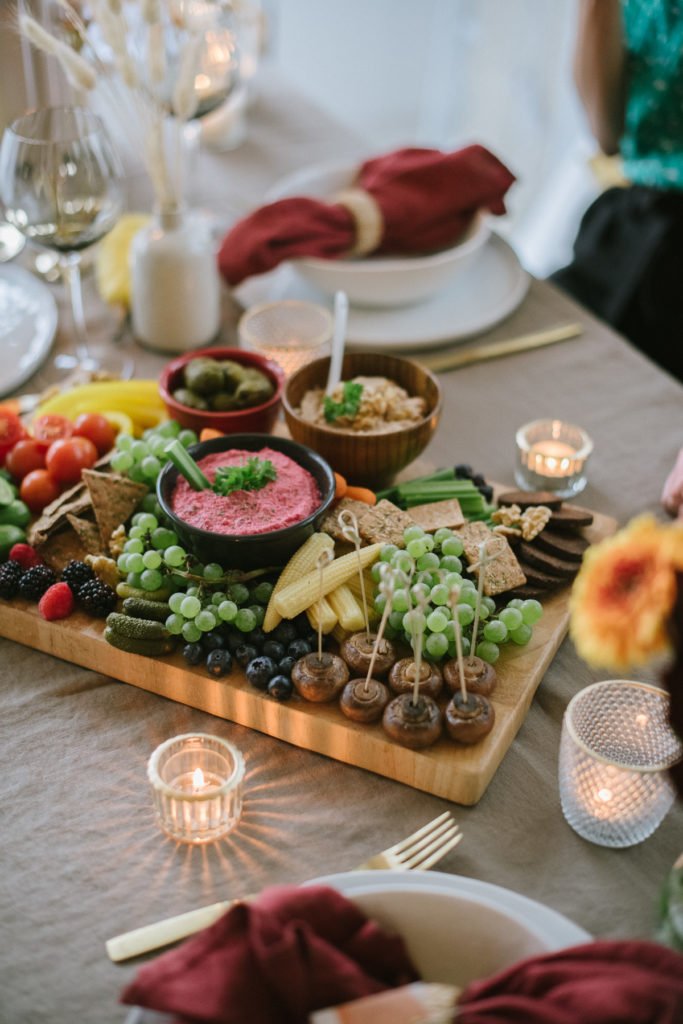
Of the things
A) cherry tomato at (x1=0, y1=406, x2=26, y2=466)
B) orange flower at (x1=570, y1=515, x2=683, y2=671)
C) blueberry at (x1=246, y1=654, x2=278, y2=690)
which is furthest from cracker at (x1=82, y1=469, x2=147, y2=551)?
orange flower at (x1=570, y1=515, x2=683, y2=671)

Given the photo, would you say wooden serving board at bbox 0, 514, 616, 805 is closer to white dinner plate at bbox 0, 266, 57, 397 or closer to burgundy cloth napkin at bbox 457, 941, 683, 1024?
burgundy cloth napkin at bbox 457, 941, 683, 1024

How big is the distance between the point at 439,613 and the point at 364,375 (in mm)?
460

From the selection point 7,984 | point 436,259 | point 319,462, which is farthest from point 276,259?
point 7,984

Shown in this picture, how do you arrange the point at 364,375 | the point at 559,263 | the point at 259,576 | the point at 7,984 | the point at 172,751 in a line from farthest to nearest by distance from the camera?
the point at 559,263 < the point at 364,375 < the point at 259,576 < the point at 172,751 < the point at 7,984

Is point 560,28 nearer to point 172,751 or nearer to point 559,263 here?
point 559,263

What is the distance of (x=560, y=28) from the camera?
3.12m

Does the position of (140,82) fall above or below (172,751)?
above

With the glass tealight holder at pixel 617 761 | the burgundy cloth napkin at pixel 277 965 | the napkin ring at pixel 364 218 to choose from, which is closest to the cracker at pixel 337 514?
the glass tealight holder at pixel 617 761

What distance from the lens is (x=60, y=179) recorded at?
4.33ft

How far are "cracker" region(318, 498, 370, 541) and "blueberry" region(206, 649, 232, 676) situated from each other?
0.61 feet

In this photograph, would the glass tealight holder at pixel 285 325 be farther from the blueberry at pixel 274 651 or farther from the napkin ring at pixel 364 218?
the blueberry at pixel 274 651

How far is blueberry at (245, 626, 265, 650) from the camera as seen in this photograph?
99 centimetres

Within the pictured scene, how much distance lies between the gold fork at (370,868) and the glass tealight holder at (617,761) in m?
0.11

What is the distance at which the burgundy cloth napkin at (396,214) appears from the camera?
154cm
